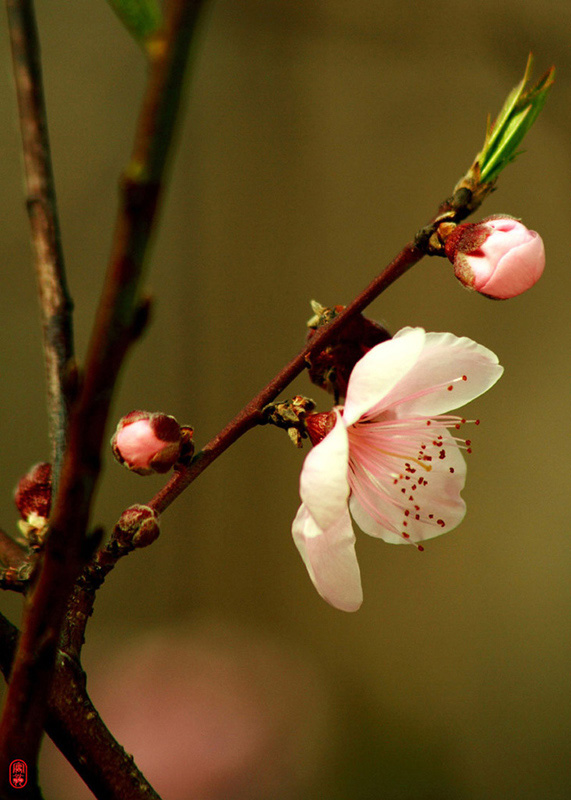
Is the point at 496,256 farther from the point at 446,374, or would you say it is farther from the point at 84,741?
the point at 84,741

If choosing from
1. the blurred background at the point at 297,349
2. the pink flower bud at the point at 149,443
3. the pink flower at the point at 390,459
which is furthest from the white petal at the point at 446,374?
the blurred background at the point at 297,349

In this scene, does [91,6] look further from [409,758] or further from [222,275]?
[409,758]

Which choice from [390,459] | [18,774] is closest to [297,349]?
[390,459]

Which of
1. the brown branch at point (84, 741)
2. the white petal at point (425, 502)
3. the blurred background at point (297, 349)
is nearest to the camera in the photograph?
the brown branch at point (84, 741)

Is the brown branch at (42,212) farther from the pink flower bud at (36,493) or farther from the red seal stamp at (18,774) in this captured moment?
the red seal stamp at (18,774)

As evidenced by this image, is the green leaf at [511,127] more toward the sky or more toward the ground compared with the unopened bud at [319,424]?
more toward the sky

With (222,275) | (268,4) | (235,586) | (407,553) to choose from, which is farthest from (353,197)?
(235,586)
